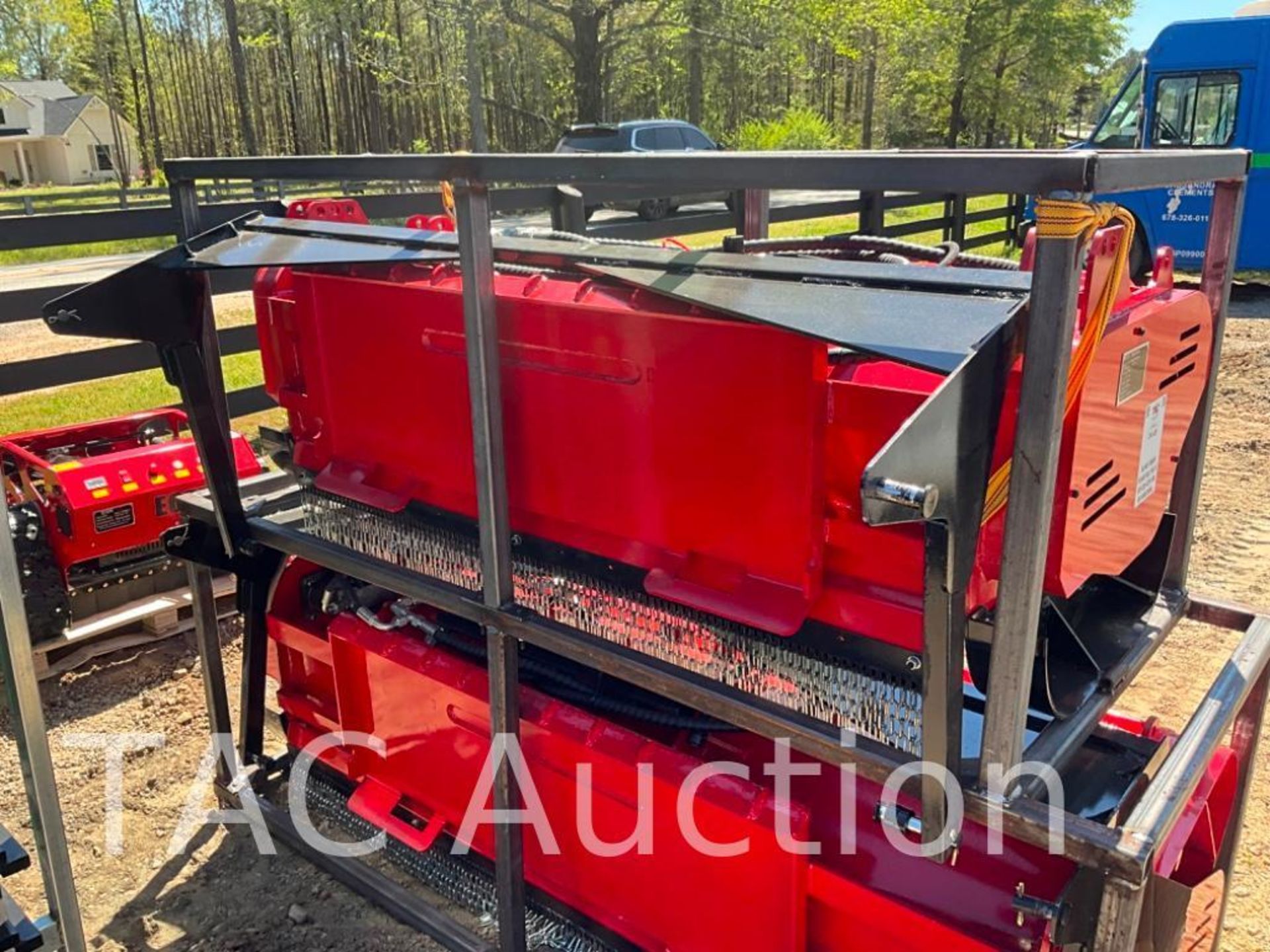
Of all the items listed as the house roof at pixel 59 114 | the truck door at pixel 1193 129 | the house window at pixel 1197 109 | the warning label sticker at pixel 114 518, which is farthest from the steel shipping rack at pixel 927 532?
the house roof at pixel 59 114

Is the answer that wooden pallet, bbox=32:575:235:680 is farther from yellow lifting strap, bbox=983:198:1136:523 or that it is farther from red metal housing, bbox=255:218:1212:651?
yellow lifting strap, bbox=983:198:1136:523

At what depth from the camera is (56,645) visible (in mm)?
3654

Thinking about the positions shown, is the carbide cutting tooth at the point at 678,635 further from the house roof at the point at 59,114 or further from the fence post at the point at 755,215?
the house roof at the point at 59,114

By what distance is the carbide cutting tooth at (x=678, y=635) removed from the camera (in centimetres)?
166

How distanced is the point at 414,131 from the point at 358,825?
35.4 metres

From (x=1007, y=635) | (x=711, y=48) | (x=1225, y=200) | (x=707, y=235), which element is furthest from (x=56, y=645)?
(x=711, y=48)

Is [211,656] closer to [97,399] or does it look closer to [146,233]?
[146,233]

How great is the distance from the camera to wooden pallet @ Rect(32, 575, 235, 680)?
12.1 feet

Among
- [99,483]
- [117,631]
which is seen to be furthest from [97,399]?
[99,483]

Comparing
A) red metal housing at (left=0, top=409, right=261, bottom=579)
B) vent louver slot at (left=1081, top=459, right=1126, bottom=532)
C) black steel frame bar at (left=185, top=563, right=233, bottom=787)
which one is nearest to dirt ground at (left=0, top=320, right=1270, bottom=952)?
black steel frame bar at (left=185, top=563, right=233, bottom=787)

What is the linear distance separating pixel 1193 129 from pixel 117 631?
12444 millimetres

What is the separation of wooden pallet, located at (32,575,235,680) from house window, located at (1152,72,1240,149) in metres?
11.8

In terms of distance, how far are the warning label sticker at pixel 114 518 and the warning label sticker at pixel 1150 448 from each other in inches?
132

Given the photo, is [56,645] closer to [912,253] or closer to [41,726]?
[41,726]
